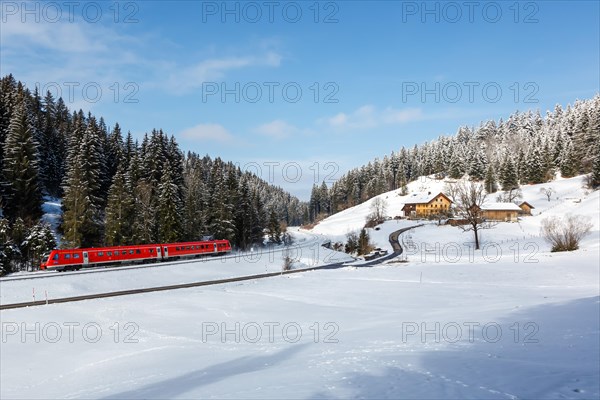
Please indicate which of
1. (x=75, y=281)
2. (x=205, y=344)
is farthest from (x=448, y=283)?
(x=75, y=281)

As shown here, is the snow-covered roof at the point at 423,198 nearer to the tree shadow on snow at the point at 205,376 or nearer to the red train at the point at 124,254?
the red train at the point at 124,254

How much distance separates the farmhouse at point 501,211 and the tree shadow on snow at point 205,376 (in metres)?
78.6

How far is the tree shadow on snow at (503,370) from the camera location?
7.77 metres

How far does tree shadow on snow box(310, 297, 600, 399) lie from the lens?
7773 mm

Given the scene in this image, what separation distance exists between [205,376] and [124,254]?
3361cm

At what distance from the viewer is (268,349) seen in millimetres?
14953

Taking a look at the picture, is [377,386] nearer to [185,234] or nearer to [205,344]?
[205,344]

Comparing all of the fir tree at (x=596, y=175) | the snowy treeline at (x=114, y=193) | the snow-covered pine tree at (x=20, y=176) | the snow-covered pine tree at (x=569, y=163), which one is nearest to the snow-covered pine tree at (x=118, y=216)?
the snowy treeline at (x=114, y=193)

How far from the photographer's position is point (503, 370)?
9.30 m

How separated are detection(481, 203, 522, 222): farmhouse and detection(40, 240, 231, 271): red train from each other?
194ft

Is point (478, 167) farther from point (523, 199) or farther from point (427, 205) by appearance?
point (523, 199)

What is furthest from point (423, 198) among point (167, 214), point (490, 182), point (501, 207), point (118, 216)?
point (118, 216)

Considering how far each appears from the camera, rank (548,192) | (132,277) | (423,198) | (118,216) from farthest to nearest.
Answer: (423,198) < (548,192) < (118,216) < (132,277)

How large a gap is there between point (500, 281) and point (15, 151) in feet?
180
